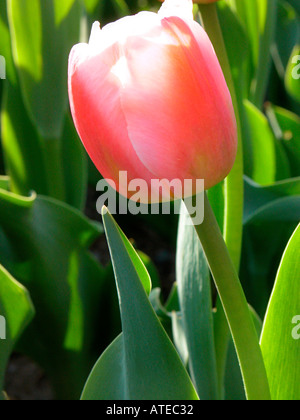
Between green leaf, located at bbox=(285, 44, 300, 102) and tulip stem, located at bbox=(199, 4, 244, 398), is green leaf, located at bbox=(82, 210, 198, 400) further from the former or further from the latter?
green leaf, located at bbox=(285, 44, 300, 102)

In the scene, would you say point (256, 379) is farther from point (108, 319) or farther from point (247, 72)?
point (247, 72)

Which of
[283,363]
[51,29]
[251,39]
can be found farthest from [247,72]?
[283,363]

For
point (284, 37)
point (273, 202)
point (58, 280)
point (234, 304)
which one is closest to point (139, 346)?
point (234, 304)

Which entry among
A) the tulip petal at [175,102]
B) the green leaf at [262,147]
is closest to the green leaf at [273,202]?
the green leaf at [262,147]

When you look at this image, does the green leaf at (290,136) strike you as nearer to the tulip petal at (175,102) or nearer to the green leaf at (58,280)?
the green leaf at (58,280)

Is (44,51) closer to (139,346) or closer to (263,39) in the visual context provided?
(263,39)
